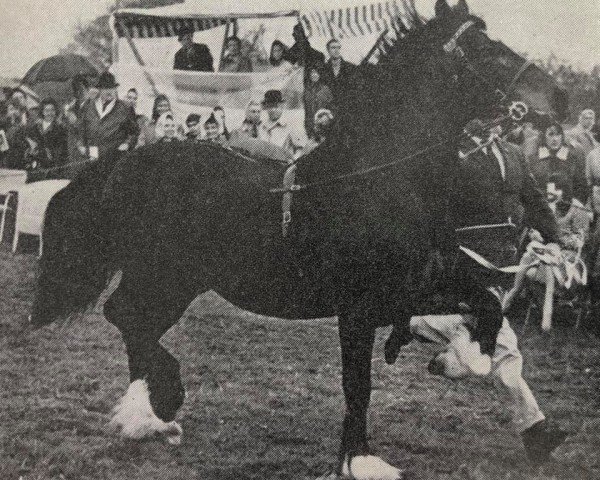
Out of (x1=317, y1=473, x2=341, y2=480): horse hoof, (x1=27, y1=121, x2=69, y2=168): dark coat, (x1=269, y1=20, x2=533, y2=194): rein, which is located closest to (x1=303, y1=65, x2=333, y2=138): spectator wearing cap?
(x1=269, y1=20, x2=533, y2=194): rein

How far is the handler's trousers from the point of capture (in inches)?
153

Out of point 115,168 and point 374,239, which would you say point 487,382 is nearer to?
point 374,239

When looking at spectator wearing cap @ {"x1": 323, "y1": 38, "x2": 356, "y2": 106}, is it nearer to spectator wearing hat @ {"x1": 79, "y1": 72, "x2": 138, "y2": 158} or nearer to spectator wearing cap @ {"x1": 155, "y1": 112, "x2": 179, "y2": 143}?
spectator wearing cap @ {"x1": 155, "y1": 112, "x2": 179, "y2": 143}

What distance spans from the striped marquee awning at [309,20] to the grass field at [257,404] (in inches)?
63.8

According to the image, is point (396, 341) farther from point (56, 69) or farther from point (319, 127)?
point (56, 69)

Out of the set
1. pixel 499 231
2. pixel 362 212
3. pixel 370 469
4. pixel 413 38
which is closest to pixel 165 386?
pixel 370 469

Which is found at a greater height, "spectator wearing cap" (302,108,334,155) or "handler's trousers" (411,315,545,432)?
"spectator wearing cap" (302,108,334,155)

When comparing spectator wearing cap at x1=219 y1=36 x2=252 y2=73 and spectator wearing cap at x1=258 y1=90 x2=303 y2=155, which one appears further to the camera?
spectator wearing cap at x1=219 y1=36 x2=252 y2=73

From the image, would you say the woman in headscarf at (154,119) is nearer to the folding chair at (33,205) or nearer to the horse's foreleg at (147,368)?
the folding chair at (33,205)

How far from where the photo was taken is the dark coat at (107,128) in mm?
4562

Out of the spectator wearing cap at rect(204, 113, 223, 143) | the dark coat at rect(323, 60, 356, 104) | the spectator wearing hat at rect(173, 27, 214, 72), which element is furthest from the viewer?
the spectator wearing hat at rect(173, 27, 214, 72)

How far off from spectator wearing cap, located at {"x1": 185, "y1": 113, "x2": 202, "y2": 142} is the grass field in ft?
3.49

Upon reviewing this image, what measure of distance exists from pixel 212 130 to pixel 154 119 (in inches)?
14.6

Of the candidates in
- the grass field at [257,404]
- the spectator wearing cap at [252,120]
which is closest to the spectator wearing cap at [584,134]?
the grass field at [257,404]
